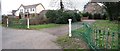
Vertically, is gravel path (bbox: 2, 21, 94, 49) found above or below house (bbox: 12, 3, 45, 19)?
below

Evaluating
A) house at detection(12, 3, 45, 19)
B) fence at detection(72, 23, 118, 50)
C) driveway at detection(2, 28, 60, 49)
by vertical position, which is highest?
house at detection(12, 3, 45, 19)

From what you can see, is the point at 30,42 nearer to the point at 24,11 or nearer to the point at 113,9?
the point at 113,9

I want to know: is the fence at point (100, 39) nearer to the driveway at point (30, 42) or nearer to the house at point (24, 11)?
the driveway at point (30, 42)

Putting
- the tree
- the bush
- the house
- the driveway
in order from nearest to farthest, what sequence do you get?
the driveway
the bush
the tree
the house

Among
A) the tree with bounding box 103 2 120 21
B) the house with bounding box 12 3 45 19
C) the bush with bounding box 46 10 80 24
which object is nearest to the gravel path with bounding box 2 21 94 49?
the bush with bounding box 46 10 80 24

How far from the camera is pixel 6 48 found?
26.0ft

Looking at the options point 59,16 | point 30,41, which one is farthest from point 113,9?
point 30,41

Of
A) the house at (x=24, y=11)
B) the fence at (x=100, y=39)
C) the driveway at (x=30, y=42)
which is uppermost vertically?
the house at (x=24, y=11)

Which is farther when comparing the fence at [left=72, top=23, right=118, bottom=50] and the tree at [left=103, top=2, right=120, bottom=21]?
the tree at [left=103, top=2, right=120, bottom=21]

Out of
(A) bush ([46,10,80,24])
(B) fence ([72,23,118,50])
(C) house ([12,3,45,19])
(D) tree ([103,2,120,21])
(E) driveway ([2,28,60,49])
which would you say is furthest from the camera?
(C) house ([12,3,45,19])

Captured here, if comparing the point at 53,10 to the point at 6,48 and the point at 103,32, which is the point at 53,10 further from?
the point at 103,32

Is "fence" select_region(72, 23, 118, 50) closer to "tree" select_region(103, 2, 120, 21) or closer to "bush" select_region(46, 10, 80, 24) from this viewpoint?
"bush" select_region(46, 10, 80, 24)

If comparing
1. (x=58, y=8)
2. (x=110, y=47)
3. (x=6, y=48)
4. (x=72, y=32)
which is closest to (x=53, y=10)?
(x=58, y=8)

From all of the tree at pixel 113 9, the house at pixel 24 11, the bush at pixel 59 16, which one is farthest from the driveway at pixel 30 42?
the tree at pixel 113 9
